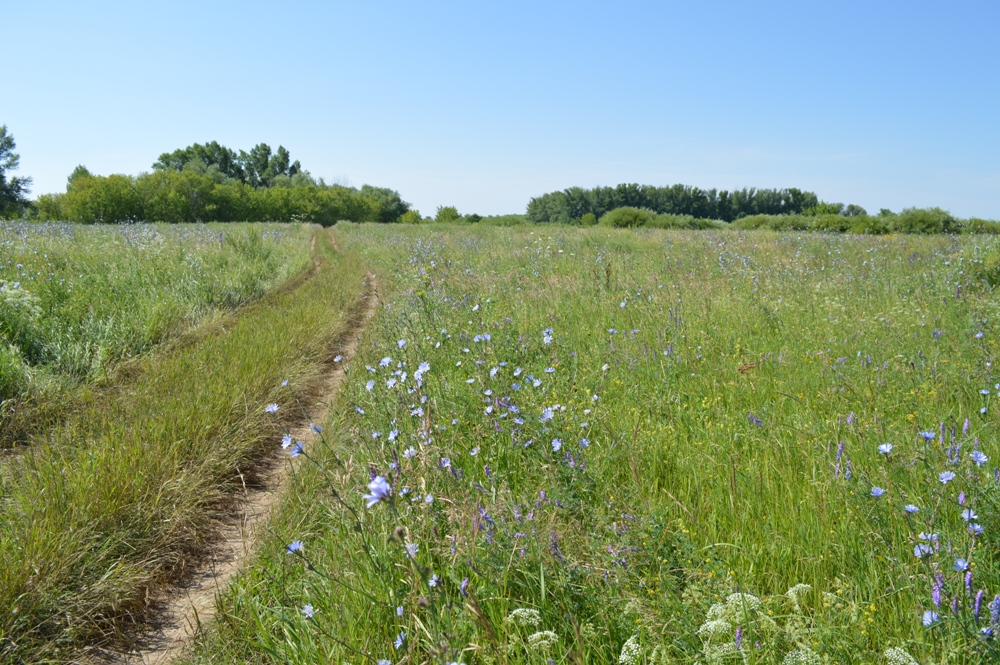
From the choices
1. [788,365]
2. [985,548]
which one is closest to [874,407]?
[788,365]

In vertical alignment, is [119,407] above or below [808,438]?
below

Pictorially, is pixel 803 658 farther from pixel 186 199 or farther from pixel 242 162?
pixel 242 162

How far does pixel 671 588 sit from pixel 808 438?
5.44 feet

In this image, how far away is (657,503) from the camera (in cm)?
272

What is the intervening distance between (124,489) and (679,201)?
263 feet

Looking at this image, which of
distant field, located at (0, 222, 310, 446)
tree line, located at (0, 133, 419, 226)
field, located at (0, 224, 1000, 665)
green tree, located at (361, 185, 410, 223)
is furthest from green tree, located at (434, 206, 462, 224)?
field, located at (0, 224, 1000, 665)

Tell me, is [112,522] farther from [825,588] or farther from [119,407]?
[825,588]

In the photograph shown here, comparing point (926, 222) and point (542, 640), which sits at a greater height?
point (926, 222)

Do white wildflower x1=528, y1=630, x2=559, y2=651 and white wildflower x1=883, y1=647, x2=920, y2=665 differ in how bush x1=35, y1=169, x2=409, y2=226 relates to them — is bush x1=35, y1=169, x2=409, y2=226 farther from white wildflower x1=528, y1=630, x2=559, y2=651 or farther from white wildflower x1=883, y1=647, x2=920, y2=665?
white wildflower x1=883, y1=647, x2=920, y2=665

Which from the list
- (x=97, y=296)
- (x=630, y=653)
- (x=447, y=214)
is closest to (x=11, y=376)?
(x=97, y=296)

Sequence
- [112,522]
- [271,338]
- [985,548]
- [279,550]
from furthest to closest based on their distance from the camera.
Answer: [271,338]
[112,522]
[279,550]
[985,548]

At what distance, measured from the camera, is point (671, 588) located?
2047 mm

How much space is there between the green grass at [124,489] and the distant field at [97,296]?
550 millimetres

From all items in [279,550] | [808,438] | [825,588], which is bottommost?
[279,550]
